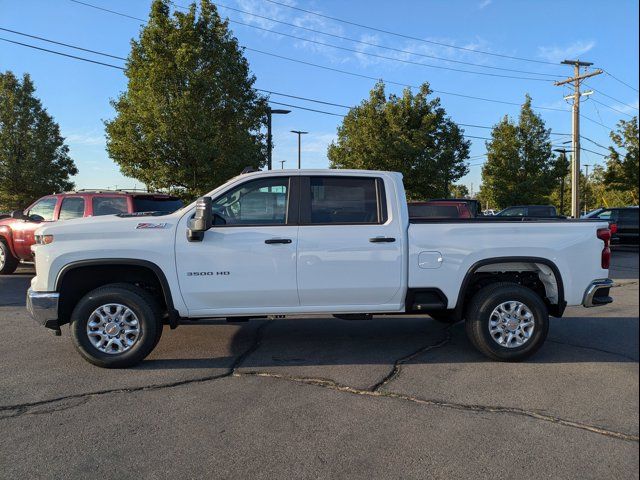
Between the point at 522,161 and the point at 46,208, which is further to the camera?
the point at 522,161

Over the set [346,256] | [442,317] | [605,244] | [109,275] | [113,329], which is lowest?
[442,317]

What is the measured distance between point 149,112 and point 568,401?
16.1 meters

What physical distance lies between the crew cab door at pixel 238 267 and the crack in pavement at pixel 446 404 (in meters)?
0.72

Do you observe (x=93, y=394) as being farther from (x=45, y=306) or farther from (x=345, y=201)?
(x=345, y=201)

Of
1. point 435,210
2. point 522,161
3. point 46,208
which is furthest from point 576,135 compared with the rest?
point 46,208

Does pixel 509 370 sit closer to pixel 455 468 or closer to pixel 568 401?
pixel 568 401

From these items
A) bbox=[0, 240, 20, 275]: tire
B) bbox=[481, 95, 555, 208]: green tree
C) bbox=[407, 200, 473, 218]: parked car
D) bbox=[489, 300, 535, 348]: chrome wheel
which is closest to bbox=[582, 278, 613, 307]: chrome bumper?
bbox=[489, 300, 535, 348]: chrome wheel

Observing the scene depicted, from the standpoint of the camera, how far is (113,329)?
16.3 feet

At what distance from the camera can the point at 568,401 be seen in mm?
4168

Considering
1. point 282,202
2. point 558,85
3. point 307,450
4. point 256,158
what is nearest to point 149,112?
point 256,158

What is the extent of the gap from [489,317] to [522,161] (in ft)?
98.0

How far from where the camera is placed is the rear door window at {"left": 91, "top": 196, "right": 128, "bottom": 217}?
9898 millimetres

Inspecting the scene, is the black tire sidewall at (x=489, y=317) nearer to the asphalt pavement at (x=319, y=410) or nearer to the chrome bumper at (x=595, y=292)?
the asphalt pavement at (x=319, y=410)

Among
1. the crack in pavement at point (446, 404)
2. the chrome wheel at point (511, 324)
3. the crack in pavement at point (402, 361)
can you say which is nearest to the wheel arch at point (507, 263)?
the chrome wheel at point (511, 324)
